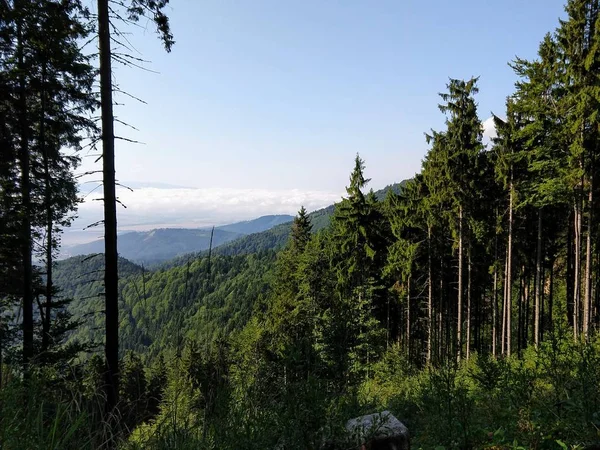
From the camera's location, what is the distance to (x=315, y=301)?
85.9ft

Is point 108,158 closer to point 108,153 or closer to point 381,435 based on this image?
point 108,153

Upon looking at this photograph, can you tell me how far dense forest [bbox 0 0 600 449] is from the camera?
9.05ft

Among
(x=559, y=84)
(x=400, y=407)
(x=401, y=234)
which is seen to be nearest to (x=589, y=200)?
(x=559, y=84)

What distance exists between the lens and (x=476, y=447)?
11.2 feet

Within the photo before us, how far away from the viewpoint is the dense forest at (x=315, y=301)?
2.76 meters

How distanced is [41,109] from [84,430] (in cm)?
1459

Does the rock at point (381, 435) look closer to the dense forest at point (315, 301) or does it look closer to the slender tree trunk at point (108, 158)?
the dense forest at point (315, 301)

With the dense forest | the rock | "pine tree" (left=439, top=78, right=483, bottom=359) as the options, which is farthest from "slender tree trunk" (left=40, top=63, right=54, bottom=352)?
"pine tree" (left=439, top=78, right=483, bottom=359)

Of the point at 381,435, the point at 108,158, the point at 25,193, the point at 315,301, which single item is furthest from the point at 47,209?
the point at 315,301

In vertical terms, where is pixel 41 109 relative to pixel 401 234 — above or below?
above

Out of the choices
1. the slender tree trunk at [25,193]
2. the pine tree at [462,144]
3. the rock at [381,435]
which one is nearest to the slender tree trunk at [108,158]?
the slender tree trunk at [25,193]

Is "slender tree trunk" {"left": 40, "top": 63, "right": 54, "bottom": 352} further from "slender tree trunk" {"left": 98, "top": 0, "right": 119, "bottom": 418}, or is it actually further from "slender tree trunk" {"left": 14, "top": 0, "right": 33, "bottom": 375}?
"slender tree trunk" {"left": 98, "top": 0, "right": 119, "bottom": 418}

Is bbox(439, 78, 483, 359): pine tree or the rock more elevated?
bbox(439, 78, 483, 359): pine tree

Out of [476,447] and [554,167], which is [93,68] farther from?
[554,167]
